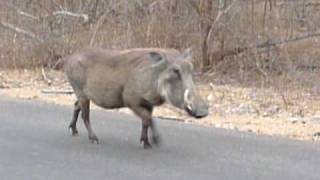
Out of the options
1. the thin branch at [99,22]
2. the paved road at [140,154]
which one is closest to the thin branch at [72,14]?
the thin branch at [99,22]

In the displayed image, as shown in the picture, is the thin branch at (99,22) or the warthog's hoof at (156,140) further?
the thin branch at (99,22)

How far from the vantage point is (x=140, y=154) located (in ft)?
29.3

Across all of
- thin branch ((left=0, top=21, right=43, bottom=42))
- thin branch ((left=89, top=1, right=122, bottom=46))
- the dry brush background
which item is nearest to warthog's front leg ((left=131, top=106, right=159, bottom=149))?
the dry brush background

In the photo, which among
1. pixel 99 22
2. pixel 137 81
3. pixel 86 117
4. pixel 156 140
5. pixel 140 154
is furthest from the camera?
pixel 99 22

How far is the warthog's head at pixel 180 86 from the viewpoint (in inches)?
335

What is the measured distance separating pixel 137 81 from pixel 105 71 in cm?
54

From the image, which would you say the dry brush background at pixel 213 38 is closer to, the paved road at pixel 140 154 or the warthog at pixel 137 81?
the paved road at pixel 140 154

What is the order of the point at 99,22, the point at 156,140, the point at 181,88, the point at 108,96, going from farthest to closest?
the point at 99,22, the point at 108,96, the point at 156,140, the point at 181,88

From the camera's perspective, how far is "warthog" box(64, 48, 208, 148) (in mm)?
8727

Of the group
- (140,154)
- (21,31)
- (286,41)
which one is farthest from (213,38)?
(140,154)

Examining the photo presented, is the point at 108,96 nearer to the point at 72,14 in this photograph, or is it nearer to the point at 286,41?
the point at 286,41

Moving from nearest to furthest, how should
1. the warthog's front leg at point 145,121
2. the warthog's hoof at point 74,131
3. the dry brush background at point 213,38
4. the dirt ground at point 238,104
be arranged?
the warthog's front leg at point 145,121 < the warthog's hoof at point 74,131 < the dirt ground at point 238,104 < the dry brush background at point 213,38

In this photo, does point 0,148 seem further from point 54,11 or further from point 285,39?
point 54,11

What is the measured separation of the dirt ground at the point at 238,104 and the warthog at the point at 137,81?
189 cm
